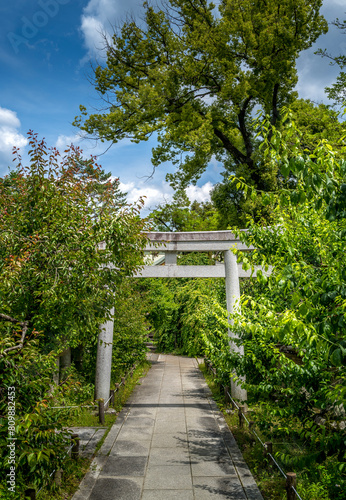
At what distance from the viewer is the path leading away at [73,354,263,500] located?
6129 mm

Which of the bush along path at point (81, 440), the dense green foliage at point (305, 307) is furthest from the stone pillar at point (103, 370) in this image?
the dense green foliage at point (305, 307)

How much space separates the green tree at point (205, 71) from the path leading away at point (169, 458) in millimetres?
11826

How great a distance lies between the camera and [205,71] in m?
19.5

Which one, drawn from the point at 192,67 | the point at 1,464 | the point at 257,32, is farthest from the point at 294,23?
the point at 1,464

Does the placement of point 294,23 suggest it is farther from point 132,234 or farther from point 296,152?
point 296,152

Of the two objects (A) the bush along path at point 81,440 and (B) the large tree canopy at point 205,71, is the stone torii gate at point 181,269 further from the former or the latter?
(B) the large tree canopy at point 205,71

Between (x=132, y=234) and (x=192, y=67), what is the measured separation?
14582 mm

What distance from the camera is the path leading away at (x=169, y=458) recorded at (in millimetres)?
6129

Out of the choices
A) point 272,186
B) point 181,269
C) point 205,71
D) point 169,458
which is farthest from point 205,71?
point 169,458

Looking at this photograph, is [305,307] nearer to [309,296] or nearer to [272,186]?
[309,296]

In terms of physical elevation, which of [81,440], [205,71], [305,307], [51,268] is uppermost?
[205,71]

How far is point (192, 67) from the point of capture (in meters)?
18.1

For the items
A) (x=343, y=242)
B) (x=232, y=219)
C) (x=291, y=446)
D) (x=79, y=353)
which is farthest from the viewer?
(x=232, y=219)

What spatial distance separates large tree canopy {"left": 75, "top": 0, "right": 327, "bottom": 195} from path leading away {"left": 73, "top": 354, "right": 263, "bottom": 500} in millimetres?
11816
